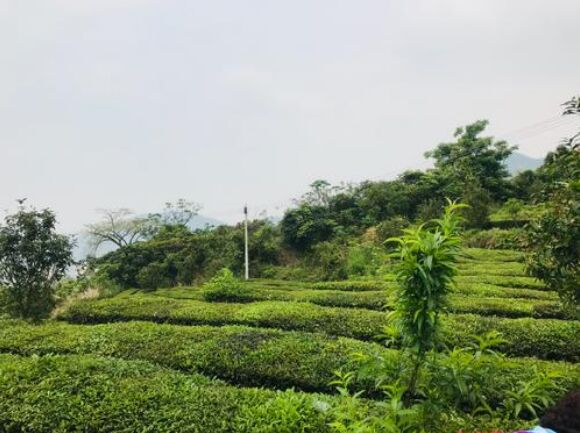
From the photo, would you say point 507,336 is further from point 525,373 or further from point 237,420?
point 237,420

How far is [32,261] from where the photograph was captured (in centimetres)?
1055

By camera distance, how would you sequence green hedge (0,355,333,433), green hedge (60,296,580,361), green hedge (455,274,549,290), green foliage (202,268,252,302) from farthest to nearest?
green foliage (202,268,252,302) → green hedge (455,274,549,290) → green hedge (60,296,580,361) → green hedge (0,355,333,433)

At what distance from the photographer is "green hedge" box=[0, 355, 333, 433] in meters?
4.09

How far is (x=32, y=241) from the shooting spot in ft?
34.4

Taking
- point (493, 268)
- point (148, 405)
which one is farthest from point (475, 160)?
point (148, 405)

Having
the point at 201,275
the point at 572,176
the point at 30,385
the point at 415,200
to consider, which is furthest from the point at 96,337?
the point at 415,200

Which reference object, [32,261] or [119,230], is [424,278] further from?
[119,230]

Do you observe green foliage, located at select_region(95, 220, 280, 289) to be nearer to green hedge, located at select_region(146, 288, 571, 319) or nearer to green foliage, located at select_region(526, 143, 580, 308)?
green hedge, located at select_region(146, 288, 571, 319)

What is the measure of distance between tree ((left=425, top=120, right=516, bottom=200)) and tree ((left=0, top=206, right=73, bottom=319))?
723 inches

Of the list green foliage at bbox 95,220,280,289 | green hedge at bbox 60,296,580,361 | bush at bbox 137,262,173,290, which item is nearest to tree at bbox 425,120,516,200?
green foliage at bbox 95,220,280,289

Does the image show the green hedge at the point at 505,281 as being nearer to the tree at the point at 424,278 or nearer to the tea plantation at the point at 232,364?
the tea plantation at the point at 232,364

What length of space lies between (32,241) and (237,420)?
8.07 meters

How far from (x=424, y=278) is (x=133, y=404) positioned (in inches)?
118

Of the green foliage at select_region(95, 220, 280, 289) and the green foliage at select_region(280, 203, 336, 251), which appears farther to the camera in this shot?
the green foliage at select_region(280, 203, 336, 251)
